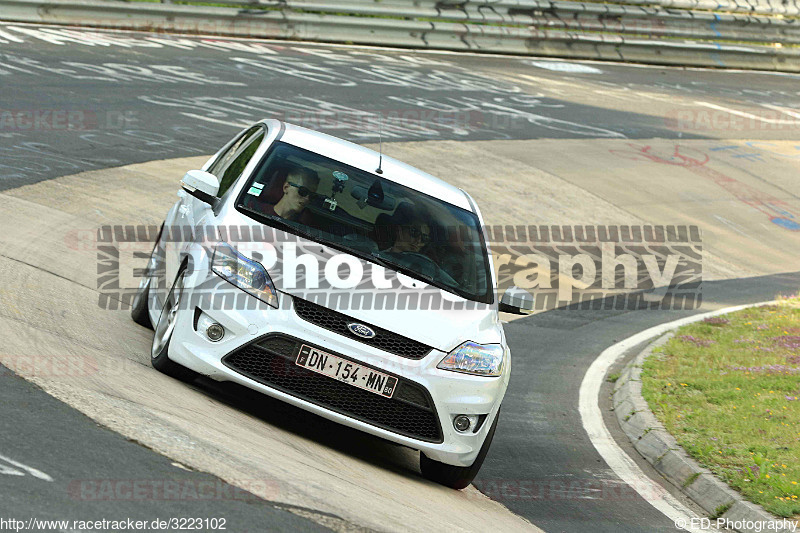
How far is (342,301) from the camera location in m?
6.13

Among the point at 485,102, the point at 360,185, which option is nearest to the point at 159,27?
the point at 485,102

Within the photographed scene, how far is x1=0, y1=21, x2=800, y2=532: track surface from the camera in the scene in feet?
21.9

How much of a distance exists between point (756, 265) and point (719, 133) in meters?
9.12

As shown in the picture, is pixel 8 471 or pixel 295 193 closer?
pixel 8 471

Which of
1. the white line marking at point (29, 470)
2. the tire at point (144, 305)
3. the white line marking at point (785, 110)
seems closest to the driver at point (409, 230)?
the tire at point (144, 305)

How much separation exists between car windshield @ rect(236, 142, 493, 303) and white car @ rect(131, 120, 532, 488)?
11mm

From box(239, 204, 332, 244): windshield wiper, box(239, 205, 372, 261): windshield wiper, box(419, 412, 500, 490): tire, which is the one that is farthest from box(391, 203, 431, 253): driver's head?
box(419, 412, 500, 490): tire

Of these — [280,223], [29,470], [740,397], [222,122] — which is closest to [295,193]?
[280,223]

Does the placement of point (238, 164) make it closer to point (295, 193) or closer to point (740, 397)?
point (295, 193)

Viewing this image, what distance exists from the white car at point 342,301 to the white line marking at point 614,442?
1594 millimetres

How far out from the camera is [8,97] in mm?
15625

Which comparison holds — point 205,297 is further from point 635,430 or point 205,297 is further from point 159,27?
point 159,27

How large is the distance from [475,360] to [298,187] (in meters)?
1.77

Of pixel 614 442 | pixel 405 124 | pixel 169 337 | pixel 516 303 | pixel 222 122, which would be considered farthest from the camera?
pixel 405 124
